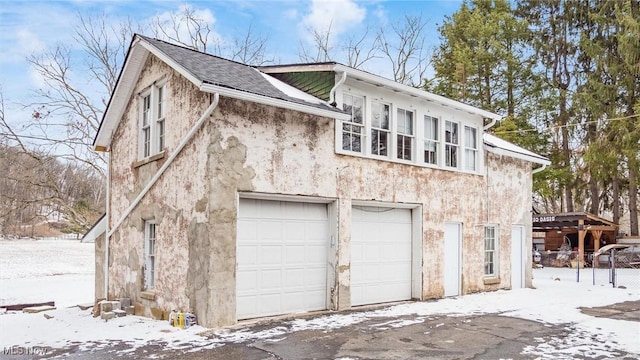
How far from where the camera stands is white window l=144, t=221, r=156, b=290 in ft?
35.9

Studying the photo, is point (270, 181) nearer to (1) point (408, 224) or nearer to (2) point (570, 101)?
(1) point (408, 224)

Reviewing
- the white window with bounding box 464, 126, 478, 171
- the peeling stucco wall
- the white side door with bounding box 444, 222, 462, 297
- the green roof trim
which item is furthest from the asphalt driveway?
the white window with bounding box 464, 126, 478, 171

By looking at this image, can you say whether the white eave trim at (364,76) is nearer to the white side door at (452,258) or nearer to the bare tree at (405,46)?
the white side door at (452,258)

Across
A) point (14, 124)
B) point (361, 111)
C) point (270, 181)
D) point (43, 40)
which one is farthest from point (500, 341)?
point (43, 40)

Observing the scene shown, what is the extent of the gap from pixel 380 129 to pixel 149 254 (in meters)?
5.85

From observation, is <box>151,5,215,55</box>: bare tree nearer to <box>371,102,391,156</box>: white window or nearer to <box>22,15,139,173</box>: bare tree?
<box>22,15,139,173</box>: bare tree

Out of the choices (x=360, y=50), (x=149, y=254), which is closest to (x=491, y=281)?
(x=149, y=254)

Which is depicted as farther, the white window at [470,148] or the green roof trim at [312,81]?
the white window at [470,148]

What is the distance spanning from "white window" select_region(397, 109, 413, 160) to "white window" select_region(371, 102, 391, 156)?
0.46 meters

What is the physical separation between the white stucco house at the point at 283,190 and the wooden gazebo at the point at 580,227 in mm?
12676

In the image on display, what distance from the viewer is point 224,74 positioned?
9.85 meters

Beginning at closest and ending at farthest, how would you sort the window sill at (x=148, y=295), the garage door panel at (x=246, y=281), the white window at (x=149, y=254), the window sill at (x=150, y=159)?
the garage door panel at (x=246, y=281) < the window sill at (x=148, y=295) < the window sill at (x=150, y=159) < the white window at (x=149, y=254)

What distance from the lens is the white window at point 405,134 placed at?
12.7m

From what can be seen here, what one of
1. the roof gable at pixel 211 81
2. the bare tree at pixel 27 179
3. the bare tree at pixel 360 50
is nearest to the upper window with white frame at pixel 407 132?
the roof gable at pixel 211 81
